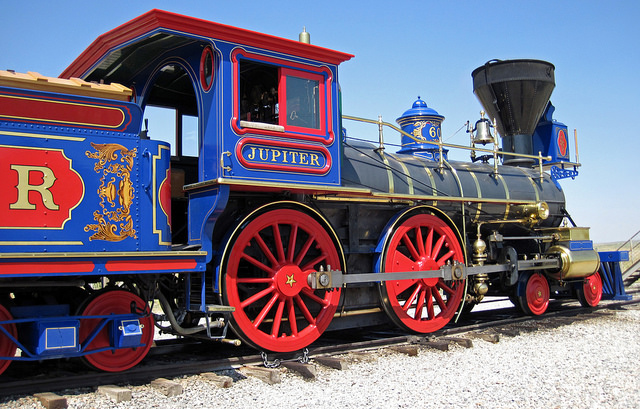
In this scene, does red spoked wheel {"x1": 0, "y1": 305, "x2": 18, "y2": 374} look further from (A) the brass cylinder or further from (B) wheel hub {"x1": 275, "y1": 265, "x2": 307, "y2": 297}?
(A) the brass cylinder

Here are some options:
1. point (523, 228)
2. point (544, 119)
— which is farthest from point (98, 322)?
point (544, 119)

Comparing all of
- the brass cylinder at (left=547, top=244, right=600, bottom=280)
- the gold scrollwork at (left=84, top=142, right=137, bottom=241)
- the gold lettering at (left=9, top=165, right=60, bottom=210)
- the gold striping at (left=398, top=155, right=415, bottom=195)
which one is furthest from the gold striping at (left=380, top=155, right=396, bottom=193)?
the gold lettering at (left=9, top=165, right=60, bottom=210)

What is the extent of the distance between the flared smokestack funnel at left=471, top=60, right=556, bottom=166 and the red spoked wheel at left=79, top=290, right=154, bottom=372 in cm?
800

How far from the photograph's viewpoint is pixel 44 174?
496 centimetres

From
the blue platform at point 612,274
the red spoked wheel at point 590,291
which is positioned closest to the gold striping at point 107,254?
the red spoked wheel at point 590,291

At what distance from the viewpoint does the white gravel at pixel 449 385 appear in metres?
4.88

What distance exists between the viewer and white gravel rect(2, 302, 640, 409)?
4.88 m

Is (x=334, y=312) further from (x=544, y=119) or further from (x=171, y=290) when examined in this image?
(x=544, y=119)

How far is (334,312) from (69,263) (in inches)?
122

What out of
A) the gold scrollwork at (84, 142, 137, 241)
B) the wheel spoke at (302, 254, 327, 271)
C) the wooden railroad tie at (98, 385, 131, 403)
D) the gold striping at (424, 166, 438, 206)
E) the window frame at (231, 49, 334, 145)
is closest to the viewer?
the wooden railroad tie at (98, 385, 131, 403)

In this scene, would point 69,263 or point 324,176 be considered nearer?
point 69,263

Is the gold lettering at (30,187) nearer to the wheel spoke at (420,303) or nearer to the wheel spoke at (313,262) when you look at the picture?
the wheel spoke at (313,262)

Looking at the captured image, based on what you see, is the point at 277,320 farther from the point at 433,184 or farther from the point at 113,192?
the point at 433,184

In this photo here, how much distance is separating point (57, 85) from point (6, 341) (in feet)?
7.14
